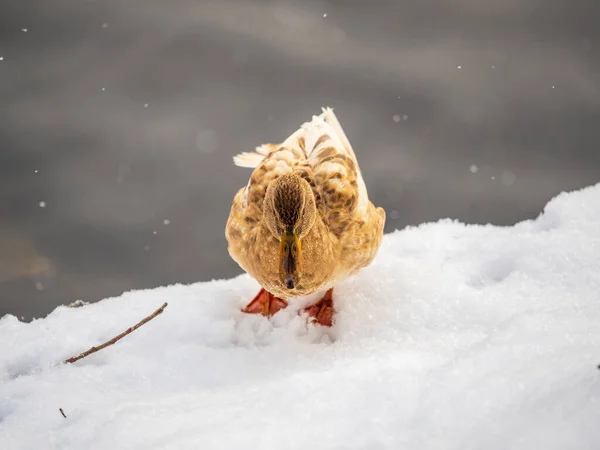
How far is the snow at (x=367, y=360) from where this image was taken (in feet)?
4.71

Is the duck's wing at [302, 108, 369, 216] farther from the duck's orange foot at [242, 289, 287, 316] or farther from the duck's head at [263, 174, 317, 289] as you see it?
the duck's orange foot at [242, 289, 287, 316]

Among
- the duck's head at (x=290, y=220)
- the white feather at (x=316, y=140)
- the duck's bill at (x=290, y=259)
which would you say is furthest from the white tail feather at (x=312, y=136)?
the duck's bill at (x=290, y=259)

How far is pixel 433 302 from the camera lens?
2686mm

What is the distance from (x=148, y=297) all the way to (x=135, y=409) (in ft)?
3.82

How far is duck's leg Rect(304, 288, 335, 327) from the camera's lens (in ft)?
9.57

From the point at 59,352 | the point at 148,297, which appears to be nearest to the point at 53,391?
the point at 59,352

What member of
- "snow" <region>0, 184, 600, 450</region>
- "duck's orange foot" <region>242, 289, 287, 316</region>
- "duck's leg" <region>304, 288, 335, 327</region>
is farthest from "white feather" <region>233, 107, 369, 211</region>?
"duck's orange foot" <region>242, 289, 287, 316</region>

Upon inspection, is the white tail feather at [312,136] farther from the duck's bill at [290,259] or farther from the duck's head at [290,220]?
the duck's bill at [290,259]

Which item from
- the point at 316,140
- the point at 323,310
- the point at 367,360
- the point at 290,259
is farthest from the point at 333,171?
the point at 367,360

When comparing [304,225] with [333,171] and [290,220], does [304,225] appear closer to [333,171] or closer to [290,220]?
[290,220]

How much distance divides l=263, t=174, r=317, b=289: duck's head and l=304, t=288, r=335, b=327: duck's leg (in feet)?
0.79

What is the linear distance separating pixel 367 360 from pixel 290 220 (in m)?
0.96

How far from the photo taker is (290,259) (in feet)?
9.36

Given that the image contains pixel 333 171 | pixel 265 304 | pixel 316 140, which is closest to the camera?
pixel 265 304
